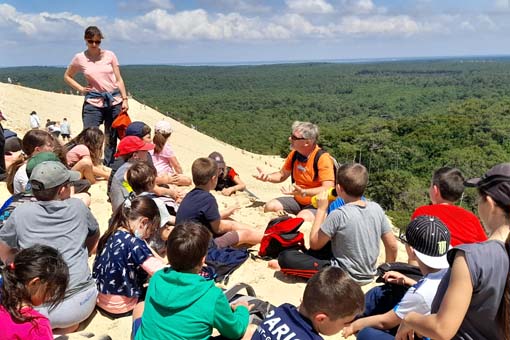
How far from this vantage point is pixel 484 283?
184cm

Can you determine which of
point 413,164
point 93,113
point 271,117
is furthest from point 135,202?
point 271,117

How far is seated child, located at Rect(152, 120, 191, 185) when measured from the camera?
5695 millimetres

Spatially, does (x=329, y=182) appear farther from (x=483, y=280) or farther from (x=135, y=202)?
(x=483, y=280)

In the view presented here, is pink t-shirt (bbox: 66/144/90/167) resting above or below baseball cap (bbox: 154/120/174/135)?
below

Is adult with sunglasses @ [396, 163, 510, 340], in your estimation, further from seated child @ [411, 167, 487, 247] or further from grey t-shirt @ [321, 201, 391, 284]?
grey t-shirt @ [321, 201, 391, 284]

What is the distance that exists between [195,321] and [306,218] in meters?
3.15

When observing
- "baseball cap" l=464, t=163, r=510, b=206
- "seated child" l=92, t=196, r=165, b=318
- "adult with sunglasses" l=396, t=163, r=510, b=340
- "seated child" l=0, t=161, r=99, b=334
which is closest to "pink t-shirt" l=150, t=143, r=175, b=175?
"seated child" l=92, t=196, r=165, b=318

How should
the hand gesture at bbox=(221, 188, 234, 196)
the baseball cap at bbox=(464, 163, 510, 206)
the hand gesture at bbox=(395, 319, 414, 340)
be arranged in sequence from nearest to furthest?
the baseball cap at bbox=(464, 163, 510, 206)
the hand gesture at bbox=(395, 319, 414, 340)
the hand gesture at bbox=(221, 188, 234, 196)

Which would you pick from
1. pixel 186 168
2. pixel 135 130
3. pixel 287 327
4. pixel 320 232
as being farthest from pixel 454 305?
pixel 186 168

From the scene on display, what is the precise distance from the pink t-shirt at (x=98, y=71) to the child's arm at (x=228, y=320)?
15.7ft

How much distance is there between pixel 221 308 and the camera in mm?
2361

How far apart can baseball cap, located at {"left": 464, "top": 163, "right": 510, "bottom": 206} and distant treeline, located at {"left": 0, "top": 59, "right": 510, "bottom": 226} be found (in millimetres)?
16155

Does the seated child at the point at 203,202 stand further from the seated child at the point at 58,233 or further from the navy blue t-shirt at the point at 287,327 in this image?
the navy blue t-shirt at the point at 287,327

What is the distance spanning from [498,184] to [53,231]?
2.70 metres
